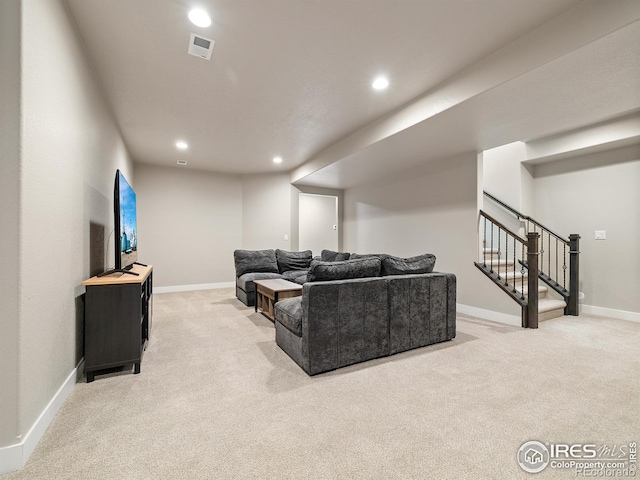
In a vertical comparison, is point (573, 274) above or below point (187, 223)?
below

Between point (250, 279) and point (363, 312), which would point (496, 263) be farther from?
point (250, 279)

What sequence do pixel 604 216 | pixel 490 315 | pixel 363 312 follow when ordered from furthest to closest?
1. pixel 604 216
2. pixel 490 315
3. pixel 363 312

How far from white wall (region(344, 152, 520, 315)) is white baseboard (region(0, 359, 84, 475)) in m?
4.56

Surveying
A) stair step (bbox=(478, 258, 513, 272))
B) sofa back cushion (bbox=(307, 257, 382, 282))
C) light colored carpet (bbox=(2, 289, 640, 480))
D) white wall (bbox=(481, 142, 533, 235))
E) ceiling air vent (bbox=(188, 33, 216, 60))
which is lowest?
light colored carpet (bbox=(2, 289, 640, 480))

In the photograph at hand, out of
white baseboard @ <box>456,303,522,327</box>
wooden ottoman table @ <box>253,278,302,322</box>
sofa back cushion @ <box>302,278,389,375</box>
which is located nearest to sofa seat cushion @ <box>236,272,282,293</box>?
wooden ottoman table @ <box>253,278,302,322</box>

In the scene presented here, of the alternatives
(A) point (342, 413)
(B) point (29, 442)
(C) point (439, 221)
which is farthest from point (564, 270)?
(B) point (29, 442)

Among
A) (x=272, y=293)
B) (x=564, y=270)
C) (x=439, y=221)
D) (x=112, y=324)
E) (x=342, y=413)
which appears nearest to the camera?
(x=342, y=413)

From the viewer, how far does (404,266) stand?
2820mm

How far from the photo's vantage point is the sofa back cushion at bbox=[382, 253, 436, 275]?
278cm

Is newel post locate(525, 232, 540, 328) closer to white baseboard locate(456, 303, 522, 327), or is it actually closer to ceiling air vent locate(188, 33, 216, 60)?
white baseboard locate(456, 303, 522, 327)

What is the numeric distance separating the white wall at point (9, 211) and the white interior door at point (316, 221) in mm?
6935

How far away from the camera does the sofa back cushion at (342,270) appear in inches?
95.5

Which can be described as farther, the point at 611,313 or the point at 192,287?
the point at 192,287

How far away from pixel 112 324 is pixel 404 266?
2.54 m
